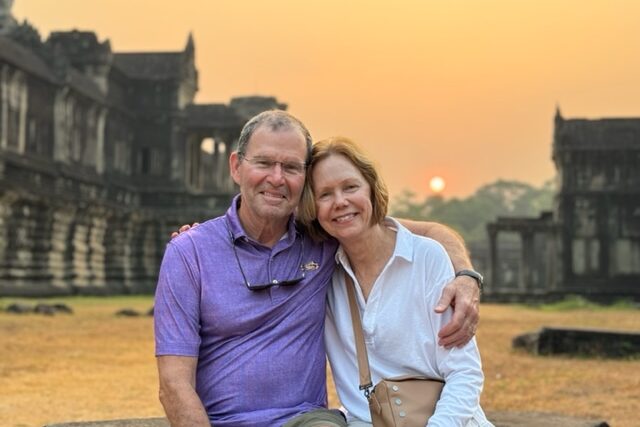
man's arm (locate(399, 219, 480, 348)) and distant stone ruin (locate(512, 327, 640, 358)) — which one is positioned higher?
man's arm (locate(399, 219, 480, 348))

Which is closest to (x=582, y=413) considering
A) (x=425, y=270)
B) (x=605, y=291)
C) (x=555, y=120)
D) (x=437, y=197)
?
(x=425, y=270)

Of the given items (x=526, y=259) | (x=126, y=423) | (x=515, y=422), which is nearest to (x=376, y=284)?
(x=126, y=423)

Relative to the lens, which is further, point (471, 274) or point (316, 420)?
point (471, 274)

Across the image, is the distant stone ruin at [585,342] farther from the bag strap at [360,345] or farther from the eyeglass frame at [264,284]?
the eyeglass frame at [264,284]

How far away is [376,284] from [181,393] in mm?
896

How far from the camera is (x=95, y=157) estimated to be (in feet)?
140

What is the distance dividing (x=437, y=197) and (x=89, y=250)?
7726cm

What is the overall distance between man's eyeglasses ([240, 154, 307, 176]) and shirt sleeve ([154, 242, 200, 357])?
0.47 metres

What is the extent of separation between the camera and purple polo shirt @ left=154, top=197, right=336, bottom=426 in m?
3.60

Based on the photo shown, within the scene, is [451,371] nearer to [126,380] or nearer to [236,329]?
[236,329]

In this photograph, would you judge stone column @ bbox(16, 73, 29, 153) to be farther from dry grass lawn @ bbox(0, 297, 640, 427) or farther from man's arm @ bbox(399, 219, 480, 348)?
man's arm @ bbox(399, 219, 480, 348)

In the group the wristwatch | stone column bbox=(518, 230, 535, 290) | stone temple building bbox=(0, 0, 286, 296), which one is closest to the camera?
the wristwatch

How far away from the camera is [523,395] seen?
31.4 ft

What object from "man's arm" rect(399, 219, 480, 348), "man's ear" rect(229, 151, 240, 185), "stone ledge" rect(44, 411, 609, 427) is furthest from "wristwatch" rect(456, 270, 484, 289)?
"stone ledge" rect(44, 411, 609, 427)
